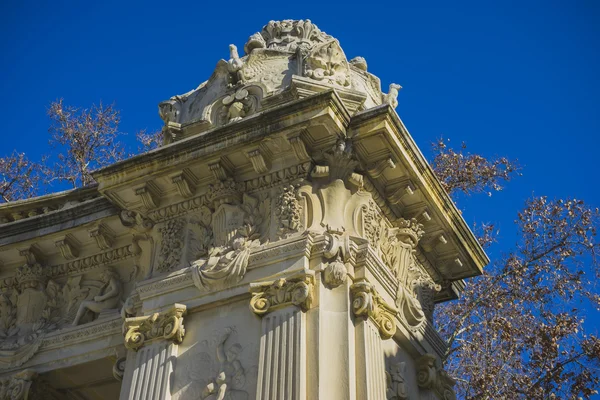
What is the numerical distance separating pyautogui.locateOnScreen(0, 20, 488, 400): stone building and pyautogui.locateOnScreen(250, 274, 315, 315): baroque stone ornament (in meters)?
0.02

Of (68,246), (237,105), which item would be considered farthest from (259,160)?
(68,246)

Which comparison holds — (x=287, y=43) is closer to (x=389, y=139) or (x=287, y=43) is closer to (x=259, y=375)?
(x=389, y=139)

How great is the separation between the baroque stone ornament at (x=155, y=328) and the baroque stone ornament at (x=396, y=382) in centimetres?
273

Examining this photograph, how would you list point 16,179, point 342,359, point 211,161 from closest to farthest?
point 342,359 → point 211,161 → point 16,179

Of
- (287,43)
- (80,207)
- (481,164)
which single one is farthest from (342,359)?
(481,164)

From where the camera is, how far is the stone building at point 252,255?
9.82 m

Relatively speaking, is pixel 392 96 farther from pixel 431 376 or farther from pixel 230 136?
pixel 431 376

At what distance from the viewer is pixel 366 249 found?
10336mm

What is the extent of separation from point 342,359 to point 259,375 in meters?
0.98

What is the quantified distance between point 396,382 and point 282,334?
6.39 feet

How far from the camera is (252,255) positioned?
10.4 meters

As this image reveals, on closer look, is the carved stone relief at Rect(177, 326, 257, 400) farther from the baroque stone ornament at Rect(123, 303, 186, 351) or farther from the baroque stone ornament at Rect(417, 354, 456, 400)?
the baroque stone ornament at Rect(417, 354, 456, 400)

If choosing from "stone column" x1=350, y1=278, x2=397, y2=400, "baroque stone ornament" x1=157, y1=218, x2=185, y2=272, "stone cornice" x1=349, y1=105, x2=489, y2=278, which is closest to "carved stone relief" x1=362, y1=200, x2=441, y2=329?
"stone cornice" x1=349, y1=105, x2=489, y2=278

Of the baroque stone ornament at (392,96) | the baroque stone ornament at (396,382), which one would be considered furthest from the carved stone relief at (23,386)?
the baroque stone ornament at (392,96)
